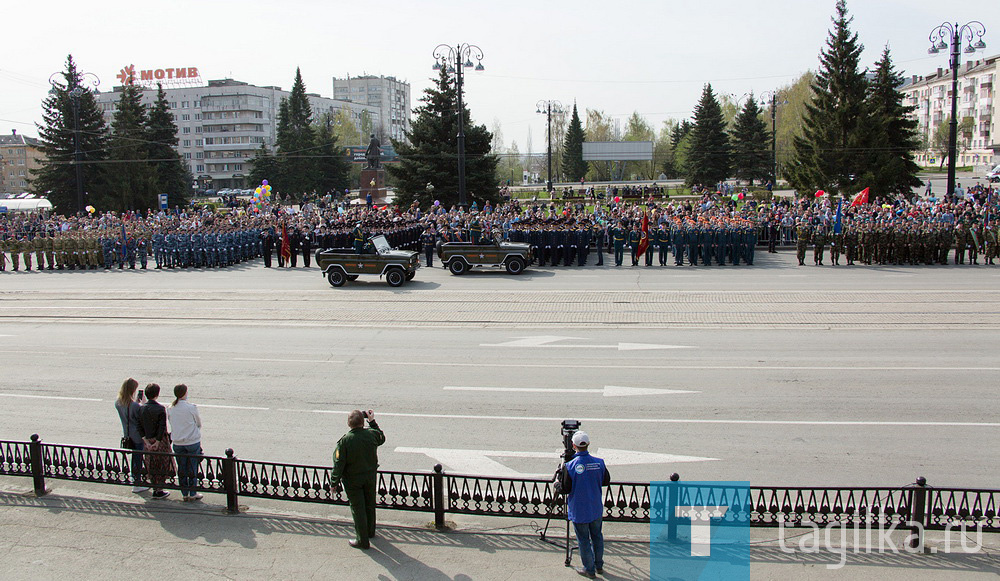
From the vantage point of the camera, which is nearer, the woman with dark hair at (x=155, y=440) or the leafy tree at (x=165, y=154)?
the woman with dark hair at (x=155, y=440)

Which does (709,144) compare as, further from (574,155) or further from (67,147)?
(67,147)

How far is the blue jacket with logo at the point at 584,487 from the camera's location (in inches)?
271

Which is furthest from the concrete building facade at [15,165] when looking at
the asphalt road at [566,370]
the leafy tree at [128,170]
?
the asphalt road at [566,370]

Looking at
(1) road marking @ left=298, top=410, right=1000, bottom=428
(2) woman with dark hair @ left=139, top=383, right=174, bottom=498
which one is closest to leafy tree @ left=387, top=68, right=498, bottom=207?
(1) road marking @ left=298, top=410, right=1000, bottom=428

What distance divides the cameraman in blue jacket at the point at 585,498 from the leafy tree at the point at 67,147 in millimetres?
64249

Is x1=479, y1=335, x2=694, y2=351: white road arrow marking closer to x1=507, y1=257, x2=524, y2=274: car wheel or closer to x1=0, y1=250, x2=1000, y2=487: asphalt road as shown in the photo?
x1=0, y1=250, x2=1000, y2=487: asphalt road

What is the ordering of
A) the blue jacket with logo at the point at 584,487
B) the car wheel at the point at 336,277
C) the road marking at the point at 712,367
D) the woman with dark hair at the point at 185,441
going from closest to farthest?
the blue jacket with logo at the point at 584,487 < the woman with dark hair at the point at 185,441 < the road marking at the point at 712,367 < the car wheel at the point at 336,277

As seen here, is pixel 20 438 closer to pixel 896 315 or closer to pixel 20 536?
pixel 20 536

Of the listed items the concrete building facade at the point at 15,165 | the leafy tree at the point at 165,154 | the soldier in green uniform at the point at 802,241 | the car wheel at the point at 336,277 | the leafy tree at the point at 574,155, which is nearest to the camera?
the car wheel at the point at 336,277

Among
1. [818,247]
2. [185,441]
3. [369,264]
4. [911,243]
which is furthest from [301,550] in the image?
[911,243]

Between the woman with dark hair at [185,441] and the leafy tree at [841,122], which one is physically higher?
the leafy tree at [841,122]

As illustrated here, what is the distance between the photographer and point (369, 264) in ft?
80.3

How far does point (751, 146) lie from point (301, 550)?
73155 mm

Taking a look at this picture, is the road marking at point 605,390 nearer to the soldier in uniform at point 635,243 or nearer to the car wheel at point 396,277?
the car wheel at point 396,277
